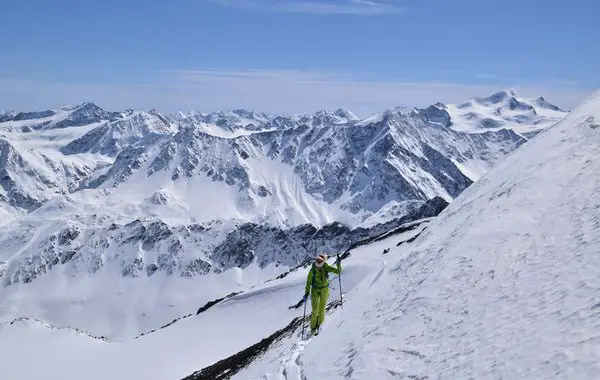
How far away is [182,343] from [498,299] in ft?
172

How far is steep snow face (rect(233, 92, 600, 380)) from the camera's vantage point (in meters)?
11.1

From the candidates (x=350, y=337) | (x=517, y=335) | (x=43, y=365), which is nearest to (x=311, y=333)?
(x=350, y=337)

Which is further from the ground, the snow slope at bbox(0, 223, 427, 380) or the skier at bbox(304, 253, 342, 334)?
the skier at bbox(304, 253, 342, 334)

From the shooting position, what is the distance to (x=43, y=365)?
3044 inches

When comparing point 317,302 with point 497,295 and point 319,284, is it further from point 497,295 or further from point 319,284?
point 497,295

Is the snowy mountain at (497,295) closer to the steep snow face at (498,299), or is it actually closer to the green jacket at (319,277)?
the steep snow face at (498,299)

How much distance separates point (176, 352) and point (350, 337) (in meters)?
45.2

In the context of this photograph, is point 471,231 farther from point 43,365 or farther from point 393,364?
point 43,365

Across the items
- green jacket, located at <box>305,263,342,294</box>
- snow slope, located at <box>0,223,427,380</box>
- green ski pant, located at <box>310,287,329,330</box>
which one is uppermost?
green jacket, located at <box>305,263,342,294</box>

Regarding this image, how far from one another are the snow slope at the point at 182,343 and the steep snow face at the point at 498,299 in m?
30.9

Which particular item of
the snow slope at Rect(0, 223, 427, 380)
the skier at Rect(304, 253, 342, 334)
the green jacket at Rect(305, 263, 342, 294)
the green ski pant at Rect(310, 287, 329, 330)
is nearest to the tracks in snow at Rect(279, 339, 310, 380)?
the green ski pant at Rect(310, 287, 329, 330)

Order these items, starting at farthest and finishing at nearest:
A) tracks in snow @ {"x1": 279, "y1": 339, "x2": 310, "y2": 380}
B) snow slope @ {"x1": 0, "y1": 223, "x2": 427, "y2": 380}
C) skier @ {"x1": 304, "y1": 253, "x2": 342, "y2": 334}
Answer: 1. snow slope @ {"x1": 0, "y1": 223, "x2": 427, "y2": 380}
2. skier @ {"x1": 304, "y1": 253, "x2": 342, "y2": 334}
3. tracks in snow @ {"x1": 279, "y1": 339, "x2": 310, "y2": 380}

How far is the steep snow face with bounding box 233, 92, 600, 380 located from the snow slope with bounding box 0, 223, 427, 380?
1215 inches

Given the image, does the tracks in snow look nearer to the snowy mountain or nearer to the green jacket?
the snowy mountain
